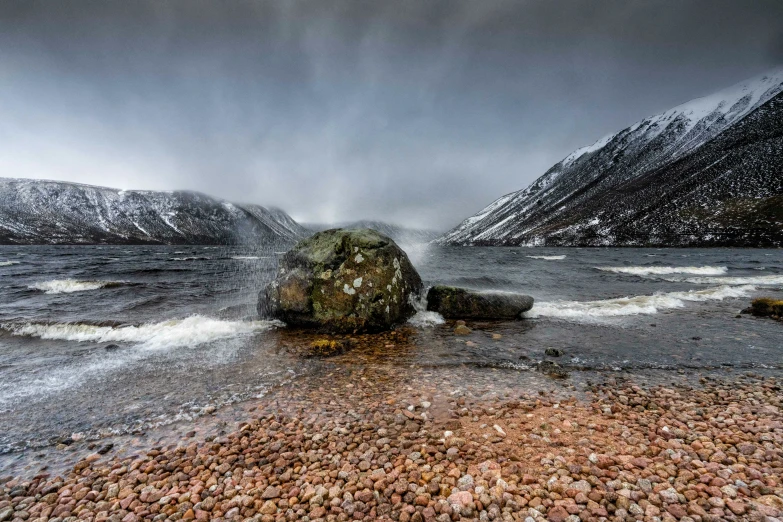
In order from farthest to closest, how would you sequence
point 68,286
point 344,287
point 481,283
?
point 481,283 → point 68,286 → point 344,287

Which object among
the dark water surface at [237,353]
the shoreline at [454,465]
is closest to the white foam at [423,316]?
the dark water surface at [237,353]

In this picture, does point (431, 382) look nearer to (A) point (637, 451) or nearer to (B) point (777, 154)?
(A) point (637, 451)

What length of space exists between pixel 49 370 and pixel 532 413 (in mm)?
11866

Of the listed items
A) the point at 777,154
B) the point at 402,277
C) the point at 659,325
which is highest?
the point at 777,154

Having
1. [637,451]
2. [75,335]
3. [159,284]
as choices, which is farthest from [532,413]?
[159,284]

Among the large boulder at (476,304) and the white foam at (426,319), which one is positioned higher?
the large boulder at (476,304)

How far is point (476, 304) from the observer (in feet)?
49.9

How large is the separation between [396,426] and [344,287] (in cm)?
786

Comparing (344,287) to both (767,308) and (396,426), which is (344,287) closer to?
(396,426)

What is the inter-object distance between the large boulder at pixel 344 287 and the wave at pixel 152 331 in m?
1.25

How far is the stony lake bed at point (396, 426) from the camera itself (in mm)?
4125

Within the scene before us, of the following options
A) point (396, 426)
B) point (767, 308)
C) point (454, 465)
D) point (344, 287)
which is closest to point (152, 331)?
point (344, 287)

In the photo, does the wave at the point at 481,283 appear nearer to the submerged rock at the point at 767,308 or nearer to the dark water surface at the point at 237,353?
the dark water surface at the point at 237,353

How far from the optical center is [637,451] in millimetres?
4949
